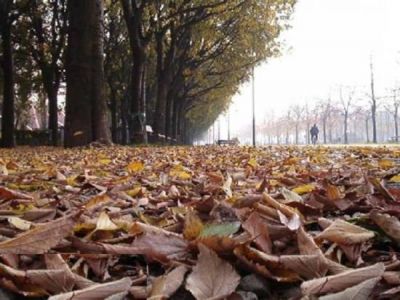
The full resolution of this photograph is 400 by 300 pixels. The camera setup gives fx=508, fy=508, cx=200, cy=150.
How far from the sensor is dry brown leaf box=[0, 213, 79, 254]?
4.95ft

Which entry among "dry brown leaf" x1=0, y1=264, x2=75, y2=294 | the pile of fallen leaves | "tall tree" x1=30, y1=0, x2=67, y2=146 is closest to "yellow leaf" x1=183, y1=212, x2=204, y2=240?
the pile of fallen leaves

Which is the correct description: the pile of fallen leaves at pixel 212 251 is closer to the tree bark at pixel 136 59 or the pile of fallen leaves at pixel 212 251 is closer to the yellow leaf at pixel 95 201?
the yellow leaf at pixel 95 201

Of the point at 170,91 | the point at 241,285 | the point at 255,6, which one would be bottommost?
the point at 241,285

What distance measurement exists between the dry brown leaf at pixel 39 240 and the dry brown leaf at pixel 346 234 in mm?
821

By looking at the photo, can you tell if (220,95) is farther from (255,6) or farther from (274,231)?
(274,231)

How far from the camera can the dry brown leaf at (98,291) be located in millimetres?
1202

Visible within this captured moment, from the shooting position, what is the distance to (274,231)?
66.5 inches

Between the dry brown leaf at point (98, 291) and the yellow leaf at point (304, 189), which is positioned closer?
the dry brown leaf at point (98, 291)

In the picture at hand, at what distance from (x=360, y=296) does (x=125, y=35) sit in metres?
29.7

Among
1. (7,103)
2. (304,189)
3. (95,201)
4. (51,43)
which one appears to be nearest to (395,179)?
(304,189)

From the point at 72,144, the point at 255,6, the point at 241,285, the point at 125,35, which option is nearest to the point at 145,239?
the point at 241,285

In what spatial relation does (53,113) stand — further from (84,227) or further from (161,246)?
(161,246)

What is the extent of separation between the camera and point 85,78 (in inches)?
460

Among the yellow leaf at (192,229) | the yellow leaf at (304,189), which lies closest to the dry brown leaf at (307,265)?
the yellow leaf at (192,229)
